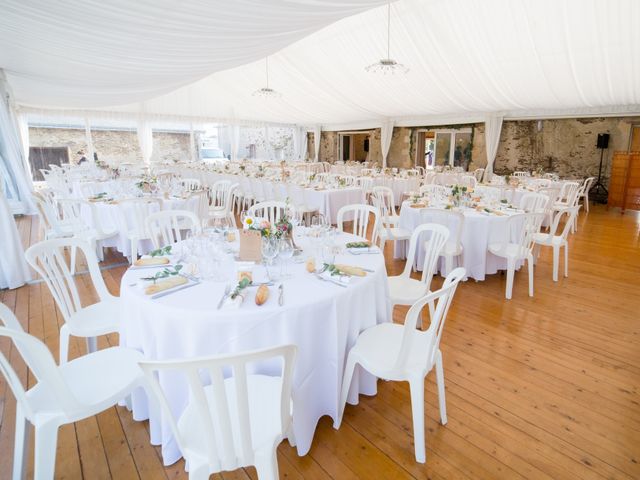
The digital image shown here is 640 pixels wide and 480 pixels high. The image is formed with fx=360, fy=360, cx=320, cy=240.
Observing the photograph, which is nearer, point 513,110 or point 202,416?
point 202,416

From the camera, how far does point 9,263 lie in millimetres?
4297

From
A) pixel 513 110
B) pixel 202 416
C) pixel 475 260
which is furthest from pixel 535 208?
pixel 513 110

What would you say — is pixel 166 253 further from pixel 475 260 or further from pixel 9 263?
pixel 475 260

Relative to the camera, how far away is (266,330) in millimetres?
1803

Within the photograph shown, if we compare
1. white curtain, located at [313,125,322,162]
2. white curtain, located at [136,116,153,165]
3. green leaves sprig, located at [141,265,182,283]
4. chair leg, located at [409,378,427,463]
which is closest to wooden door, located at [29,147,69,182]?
white curtain, located at [136,116,153,165]

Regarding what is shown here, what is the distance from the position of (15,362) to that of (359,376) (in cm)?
274

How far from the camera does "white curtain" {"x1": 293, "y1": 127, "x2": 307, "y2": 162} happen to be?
781 inches

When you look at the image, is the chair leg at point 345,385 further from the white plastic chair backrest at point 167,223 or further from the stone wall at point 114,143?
the stone wall at point 114,143

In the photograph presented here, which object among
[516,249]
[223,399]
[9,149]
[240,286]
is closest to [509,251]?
[516,249]

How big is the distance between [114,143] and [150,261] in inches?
596

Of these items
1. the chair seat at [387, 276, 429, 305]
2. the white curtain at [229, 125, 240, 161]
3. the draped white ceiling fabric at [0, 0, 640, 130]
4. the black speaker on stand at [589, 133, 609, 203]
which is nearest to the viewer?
the chair seat at [387, 276, 429, 305]

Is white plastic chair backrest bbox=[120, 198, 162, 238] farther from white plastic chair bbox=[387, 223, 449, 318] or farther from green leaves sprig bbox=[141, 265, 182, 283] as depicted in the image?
white plastic chair bbox=[387, 223, 449, 318]

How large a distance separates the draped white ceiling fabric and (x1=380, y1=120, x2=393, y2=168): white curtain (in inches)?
14.3

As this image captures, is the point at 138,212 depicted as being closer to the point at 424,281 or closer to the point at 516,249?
the point at 424,281
